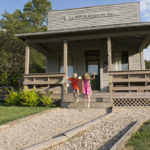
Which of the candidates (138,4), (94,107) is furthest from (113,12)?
(94,107)

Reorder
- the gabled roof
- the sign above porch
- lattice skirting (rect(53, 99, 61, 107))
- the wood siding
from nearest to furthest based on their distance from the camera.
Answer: the gabled roof
lattice skirting (rect(53, 99, 61, 107))
the sign above porch
the wood siding

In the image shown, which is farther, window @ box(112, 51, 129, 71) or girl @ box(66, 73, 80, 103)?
window @ box(112, 51, 129, 71)

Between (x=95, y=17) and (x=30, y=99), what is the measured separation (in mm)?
6944

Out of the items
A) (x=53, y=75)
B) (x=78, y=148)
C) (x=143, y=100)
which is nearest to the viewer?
(x=78, y=148)

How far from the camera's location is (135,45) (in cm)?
999

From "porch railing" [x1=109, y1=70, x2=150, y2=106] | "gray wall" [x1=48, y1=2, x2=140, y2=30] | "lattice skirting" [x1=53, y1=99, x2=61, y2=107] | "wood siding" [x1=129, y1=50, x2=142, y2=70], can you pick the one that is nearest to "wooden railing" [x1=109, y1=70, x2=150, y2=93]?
"porch railing" [x1=109, y1=70, x2=150, y2=106]

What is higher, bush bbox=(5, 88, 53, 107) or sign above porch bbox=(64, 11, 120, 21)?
sign above porch bbox=(64, 11, 120, 21)

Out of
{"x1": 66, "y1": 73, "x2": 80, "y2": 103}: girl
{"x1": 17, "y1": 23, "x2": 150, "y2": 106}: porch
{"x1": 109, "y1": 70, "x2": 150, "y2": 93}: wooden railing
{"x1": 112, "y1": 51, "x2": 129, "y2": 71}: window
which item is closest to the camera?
{"x1": 66, "y1": 73, "x2": 80, "y2": 103}: girl

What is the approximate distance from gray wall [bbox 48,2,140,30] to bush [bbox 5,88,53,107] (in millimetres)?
5572

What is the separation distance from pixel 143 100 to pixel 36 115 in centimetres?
520

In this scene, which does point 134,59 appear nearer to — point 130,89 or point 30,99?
point 130,89

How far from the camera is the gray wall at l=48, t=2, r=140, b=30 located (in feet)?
31.5

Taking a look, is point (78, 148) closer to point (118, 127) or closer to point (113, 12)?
point (118, 127)

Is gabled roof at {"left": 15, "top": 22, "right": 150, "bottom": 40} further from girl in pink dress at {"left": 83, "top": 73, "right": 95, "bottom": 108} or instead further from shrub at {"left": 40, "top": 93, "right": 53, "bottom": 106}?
shrub at {"left": 40, "top": 93, "right": 53, "bottom": 106}
